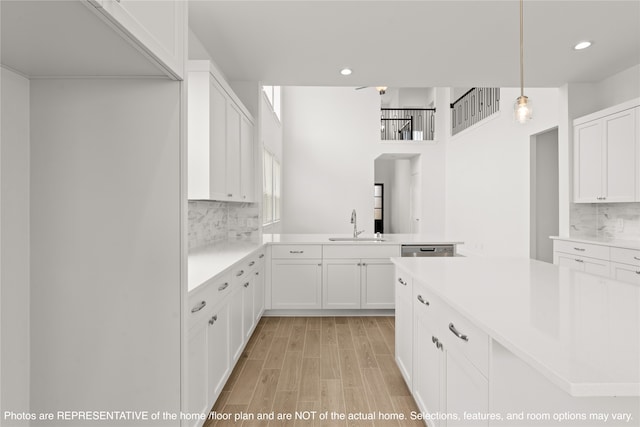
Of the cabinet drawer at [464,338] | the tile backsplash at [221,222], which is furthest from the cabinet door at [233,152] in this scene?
the cabinet drawer at [464,338]

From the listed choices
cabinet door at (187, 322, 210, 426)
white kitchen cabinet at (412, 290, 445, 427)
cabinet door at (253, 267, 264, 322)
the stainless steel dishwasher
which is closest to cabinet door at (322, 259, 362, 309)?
the stainless steel dishwasher

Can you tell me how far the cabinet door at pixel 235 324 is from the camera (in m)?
2.32

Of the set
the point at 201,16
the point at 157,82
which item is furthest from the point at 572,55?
the point at 157,82

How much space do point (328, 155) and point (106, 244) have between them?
22.6 feet

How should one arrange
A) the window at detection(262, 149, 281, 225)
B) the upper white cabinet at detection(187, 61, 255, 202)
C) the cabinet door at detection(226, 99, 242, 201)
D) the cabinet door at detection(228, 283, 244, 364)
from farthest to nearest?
the window at detection(262, 149, 281, 225), the cabinet door at detection(226, 99, 242, 201), the upper white cabinet at detection(187, 61, 255, 202), the cabinet door at detection(228, 283, 244, 364)

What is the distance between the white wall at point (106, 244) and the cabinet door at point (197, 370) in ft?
0.57

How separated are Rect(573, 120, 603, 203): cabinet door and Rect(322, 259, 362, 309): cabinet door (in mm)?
2757

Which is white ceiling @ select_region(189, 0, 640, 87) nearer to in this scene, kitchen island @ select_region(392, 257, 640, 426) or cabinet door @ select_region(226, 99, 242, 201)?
cabinet door @ select_region(226, 99, 242, 201)

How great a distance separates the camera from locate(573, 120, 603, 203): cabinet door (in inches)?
149

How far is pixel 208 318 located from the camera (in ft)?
6.01

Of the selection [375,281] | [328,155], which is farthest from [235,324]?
[328,155]

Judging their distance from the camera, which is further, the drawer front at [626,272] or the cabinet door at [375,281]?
the cabinet door at [375,281]

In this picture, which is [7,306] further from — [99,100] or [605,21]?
[605,21]

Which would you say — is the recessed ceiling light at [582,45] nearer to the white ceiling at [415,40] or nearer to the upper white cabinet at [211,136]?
the white ceiling at [415,40]
